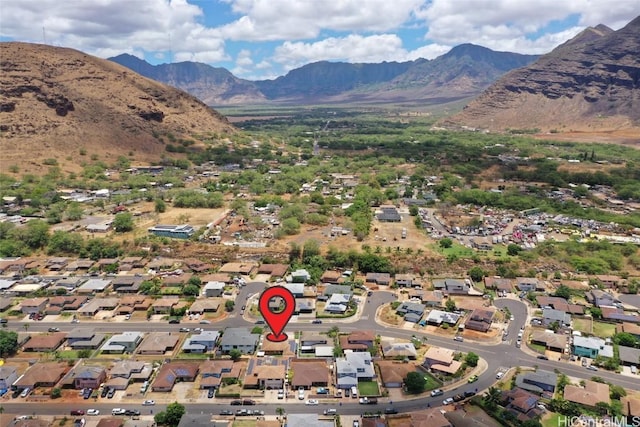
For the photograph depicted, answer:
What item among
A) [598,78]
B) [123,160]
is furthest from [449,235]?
[598,78]

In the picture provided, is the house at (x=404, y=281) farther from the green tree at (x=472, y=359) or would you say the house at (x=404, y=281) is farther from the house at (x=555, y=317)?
the green tree at (x=472, y=359)

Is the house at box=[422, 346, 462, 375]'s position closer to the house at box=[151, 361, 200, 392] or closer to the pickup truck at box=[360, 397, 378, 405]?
the pickup truck at box=[360, 397, 378, 405]

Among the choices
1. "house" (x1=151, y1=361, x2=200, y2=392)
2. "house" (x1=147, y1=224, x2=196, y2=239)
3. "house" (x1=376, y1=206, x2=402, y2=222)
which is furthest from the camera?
"house" (x1=376, y1=206, x2=402, y2=222)

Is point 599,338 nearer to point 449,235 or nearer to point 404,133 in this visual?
point 449,235

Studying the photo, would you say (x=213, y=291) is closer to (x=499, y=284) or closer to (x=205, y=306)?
(x=205, y=306)

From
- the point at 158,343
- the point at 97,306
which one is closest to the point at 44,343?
the point at 97,306

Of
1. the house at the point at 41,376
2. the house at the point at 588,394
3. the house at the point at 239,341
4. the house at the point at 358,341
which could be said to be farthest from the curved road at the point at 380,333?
the house at the point at 239,341

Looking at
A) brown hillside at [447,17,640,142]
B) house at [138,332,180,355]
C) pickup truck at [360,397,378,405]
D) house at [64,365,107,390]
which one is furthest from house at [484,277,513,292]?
brown hillside at [447,17,640,142]
